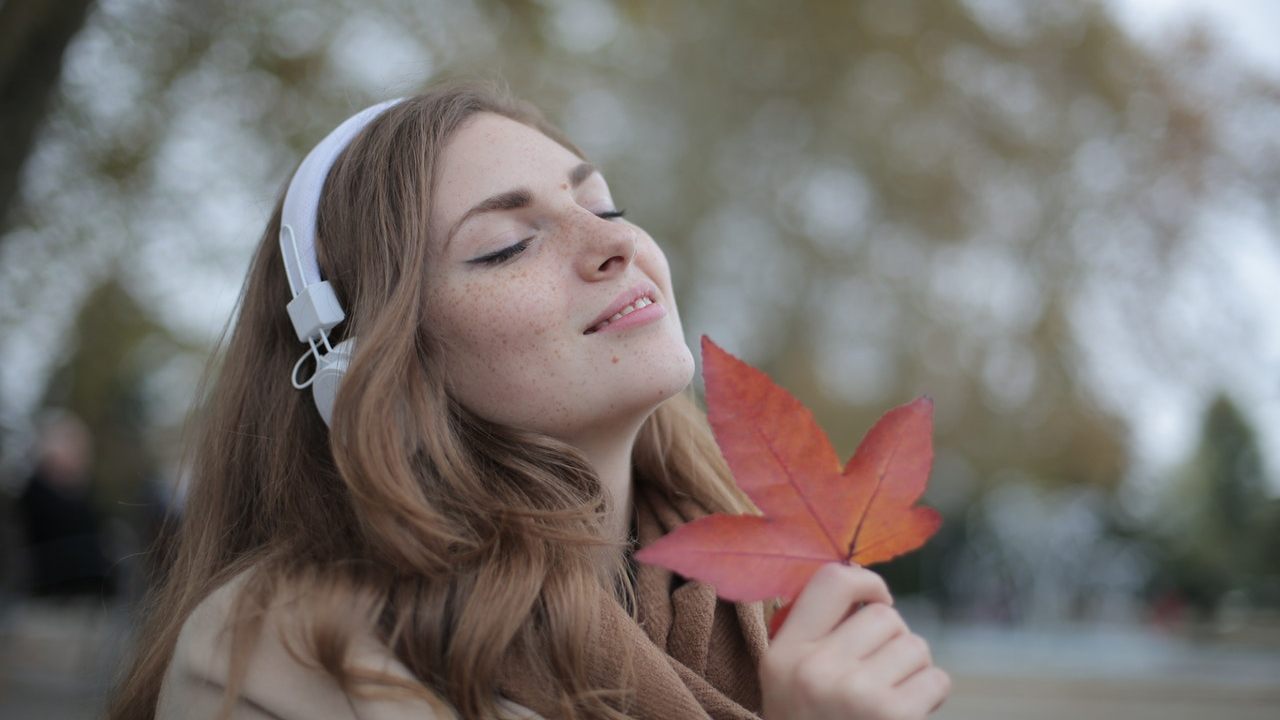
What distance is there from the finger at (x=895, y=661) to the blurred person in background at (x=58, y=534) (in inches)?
287

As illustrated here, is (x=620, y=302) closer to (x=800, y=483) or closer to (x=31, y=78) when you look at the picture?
(x=800, y=483)

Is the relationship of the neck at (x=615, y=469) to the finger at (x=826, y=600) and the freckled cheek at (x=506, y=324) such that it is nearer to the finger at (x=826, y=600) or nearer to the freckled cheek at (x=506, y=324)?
the freckled cheek at (x=506, y=324)

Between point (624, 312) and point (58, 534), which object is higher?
point (624, 312)

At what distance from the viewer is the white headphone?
1.82 meters

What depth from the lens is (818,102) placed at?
46.4ft

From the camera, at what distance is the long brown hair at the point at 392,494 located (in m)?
1.56

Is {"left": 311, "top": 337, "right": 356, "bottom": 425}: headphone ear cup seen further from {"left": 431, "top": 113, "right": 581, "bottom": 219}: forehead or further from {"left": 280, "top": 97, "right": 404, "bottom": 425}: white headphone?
{"left": 431, "top": 113, "right": 581, "bottom": 219}: forehead

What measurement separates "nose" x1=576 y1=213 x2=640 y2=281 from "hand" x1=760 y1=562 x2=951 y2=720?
63 centimetres

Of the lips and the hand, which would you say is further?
the lips

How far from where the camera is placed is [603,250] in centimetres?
174

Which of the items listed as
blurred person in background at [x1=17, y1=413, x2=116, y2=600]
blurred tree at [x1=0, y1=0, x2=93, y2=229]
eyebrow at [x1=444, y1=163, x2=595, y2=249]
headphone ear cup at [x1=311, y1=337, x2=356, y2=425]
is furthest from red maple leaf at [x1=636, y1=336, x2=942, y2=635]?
blurred person in background at [x1=17, y1=413, x2=116, y2=600]

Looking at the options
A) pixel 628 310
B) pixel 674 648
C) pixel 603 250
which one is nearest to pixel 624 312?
pixel 628 310

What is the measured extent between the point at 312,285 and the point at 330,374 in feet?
0.56

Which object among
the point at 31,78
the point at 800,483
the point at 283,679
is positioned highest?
the point at 31,78
